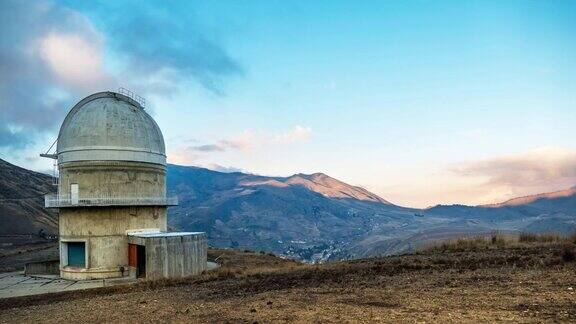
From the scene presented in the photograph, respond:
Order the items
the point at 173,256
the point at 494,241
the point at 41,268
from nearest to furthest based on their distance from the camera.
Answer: the point at 494,241 < the point at 173,256 < the point at 41,268

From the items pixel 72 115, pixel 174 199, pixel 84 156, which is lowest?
pixel 174 199

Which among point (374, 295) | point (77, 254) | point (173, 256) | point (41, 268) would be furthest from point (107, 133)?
point (374, 295)

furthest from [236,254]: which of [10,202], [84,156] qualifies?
[10,202]

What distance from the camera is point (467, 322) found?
809 centimetres

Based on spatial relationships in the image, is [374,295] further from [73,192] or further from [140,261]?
[73,192]

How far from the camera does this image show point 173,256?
84.5ft

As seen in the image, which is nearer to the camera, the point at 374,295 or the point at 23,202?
the point at 374,295

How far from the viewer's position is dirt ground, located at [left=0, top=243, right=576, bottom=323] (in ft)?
30.0

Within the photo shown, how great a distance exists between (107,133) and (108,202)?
3.97 metres

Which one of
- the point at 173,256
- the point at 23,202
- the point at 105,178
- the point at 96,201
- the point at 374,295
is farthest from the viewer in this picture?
the point at 23,202

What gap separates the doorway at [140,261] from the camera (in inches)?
1043

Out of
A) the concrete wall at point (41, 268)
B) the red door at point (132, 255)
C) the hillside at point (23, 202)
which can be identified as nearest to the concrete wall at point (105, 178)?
the red door at point (132, 255)

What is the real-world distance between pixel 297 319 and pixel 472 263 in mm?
8684

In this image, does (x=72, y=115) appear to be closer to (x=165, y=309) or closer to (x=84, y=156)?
(x=84, y=156)
